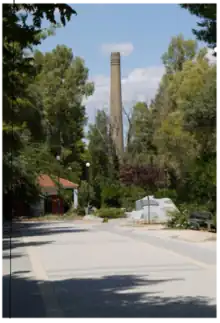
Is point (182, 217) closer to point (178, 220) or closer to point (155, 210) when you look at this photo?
point (178, 220)

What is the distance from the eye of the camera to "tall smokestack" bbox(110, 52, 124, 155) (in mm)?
62438

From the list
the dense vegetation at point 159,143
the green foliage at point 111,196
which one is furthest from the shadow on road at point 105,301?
the green foliage at point 111,196

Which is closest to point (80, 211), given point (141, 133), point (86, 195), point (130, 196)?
point (86, 195)

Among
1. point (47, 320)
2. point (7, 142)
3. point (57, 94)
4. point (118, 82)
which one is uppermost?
point (118, 82)

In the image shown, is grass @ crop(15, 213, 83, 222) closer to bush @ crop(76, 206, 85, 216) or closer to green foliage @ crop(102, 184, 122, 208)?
bush @ crop(76, 206, 85, 216)

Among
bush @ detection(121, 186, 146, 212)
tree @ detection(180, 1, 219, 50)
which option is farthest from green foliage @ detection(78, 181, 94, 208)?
tree @ detection(180, 1, 219, 50)

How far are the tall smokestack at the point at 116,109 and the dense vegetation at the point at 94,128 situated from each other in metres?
1.09

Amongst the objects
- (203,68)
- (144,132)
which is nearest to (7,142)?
(203,68)

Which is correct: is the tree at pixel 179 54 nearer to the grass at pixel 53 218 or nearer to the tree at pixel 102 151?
the tree at pixel 102 151

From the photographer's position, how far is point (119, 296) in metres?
9.73

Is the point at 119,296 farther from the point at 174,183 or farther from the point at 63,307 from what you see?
the point at 174,183

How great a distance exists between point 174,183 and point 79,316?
138ft

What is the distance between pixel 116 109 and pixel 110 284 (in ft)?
183

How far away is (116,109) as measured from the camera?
66062mm
